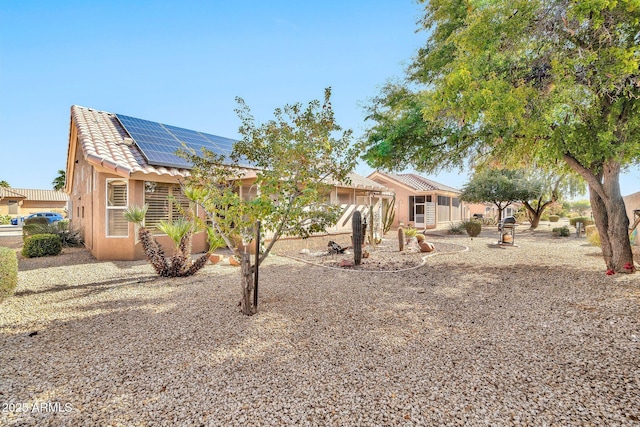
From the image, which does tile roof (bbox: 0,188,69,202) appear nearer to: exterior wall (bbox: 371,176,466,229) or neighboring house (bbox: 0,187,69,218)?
neighboring house (bbox: 0,187,69,218)

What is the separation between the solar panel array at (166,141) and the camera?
11578 mm

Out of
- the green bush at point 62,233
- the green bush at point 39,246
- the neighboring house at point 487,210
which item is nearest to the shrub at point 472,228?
the green bush at point 39,246

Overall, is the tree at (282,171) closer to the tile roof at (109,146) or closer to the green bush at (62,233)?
the tile roof at (109,146)

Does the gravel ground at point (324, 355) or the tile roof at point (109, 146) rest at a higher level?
the tile roof at point (109, 146)

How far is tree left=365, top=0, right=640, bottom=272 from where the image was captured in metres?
6.19

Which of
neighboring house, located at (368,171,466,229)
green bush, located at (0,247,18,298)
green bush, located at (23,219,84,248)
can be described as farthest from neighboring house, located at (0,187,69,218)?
green bush, located at (0,247,18,298)

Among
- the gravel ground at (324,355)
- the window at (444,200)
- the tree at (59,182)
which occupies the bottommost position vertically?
the gravel ground at (324,355)

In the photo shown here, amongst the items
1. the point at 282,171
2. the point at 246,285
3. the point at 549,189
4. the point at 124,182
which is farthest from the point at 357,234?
the point at 549,189

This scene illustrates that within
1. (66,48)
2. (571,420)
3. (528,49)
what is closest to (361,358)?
(571,420)

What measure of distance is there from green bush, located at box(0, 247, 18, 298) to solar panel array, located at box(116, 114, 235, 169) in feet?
17.4

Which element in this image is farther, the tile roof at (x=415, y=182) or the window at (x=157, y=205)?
the tile roof at (x=415, y=182)

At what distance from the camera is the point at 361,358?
3.71 m

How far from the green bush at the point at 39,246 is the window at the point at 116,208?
9.48 ft

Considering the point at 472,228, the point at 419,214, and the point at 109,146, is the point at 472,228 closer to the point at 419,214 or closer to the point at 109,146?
the point at 419,214
